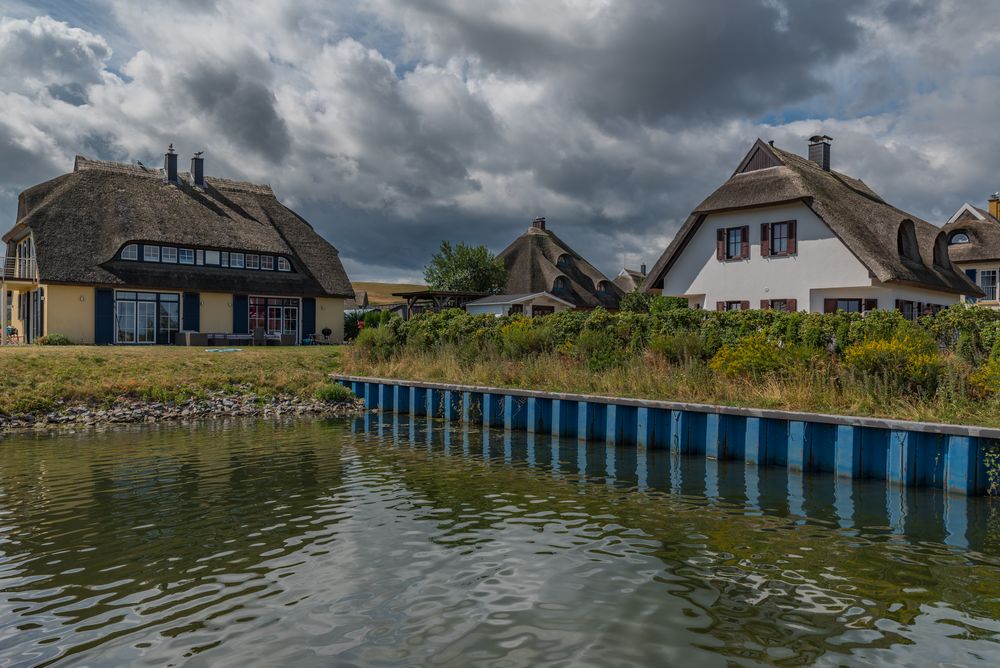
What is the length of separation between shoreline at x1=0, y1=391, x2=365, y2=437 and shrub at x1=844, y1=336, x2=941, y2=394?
38.5 feet

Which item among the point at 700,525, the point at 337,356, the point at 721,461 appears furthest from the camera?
the point at 337,356

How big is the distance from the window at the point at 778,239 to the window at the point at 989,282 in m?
20.4

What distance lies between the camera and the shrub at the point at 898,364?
10812 millimetres

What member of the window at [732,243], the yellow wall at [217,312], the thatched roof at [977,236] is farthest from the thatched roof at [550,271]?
the thatched roof at [977,236]

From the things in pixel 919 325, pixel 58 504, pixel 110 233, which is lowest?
A: pixel 58 504

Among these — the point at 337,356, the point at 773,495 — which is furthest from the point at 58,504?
the point at 337,356

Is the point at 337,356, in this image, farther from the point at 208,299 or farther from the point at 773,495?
the point at 773,495

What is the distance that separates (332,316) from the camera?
36000 millimetres

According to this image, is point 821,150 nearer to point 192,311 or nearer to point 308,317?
point 308,317

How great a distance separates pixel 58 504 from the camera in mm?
8352

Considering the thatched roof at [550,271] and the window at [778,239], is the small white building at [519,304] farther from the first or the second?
the window at [778,239]

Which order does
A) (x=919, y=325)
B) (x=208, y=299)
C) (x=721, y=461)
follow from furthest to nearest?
(x=208, y=299), (x=919, y=325), (x=721, y=461)

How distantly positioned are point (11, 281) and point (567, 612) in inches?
1258

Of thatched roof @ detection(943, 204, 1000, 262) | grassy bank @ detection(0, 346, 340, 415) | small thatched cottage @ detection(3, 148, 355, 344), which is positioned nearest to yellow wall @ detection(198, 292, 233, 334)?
small thatched cottage @ detection(3, 148, 355, 344)
